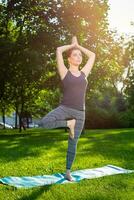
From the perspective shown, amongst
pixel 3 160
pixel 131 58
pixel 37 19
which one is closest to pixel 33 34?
pixel 37 19

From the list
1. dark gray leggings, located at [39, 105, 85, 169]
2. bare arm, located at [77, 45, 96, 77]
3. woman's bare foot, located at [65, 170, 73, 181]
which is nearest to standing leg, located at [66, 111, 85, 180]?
dark gray leggings, located at [39, 105, 85, 169]

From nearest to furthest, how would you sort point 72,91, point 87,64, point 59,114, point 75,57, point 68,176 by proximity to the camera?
point 59,114, point 72,91, point 75,57, point 68,176, point 87,64

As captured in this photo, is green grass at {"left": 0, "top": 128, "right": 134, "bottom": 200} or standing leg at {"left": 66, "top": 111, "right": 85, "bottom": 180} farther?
standing leg at {"left": 66, "top": 111, "right": 85, "bottom": 180}

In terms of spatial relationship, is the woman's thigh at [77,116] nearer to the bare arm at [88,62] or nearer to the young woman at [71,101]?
the young woman at [71,101]

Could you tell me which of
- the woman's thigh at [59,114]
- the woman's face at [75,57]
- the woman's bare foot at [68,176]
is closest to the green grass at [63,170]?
the woman's bare foot at [68,176]

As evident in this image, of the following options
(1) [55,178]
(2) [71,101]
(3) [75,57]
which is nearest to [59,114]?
(2) [71,101]

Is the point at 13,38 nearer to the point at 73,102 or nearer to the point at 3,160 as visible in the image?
the point at 3,160

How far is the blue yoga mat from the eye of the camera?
32.8ft

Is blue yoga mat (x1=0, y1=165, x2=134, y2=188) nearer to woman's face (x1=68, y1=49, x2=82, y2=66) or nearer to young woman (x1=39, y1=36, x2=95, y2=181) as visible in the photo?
young woman (x1=39, y1=36, x2=95, y2=181)

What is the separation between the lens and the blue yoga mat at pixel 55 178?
32.8 feet

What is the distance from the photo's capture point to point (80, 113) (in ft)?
33.2

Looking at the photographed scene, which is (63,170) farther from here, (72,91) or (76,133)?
(72,91)

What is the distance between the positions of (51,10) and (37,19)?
66.6 inches

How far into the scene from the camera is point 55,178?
35.3 ft
